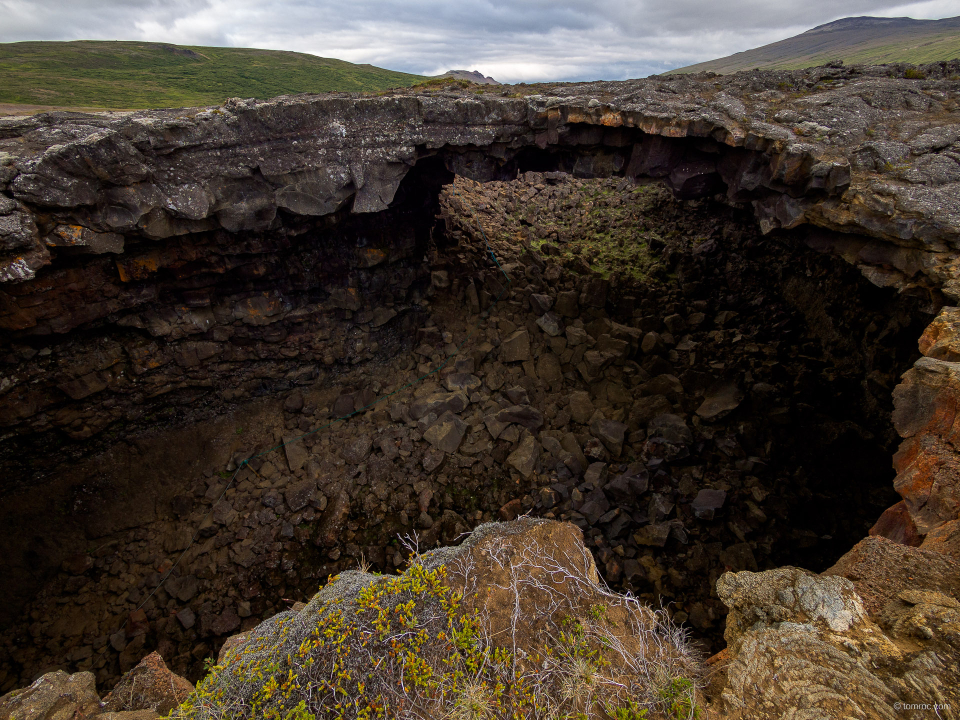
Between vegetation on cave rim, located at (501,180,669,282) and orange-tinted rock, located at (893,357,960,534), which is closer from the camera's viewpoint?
orange-tinted rock, located at (893,357,960,534)

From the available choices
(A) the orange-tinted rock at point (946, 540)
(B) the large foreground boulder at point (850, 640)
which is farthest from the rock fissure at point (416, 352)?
(B) the large foreground boulder at point (850, 640)

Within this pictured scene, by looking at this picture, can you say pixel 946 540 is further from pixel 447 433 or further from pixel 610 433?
pixel 447 433

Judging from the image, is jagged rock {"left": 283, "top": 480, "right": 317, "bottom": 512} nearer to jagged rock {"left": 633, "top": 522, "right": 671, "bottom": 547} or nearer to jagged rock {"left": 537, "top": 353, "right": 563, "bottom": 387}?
jagged rock {"left": 537, "top": 353, "right": 563, "bottom": 387}

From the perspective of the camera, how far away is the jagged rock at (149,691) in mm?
3123

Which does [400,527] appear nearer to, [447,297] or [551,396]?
[551,396]

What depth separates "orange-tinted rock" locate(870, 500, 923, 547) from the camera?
273cm

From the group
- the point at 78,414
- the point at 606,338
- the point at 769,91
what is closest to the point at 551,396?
the point at 606,338

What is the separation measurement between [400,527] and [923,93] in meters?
8.05

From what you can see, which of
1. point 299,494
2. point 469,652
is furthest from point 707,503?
point 299,494

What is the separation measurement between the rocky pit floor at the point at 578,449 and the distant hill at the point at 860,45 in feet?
113

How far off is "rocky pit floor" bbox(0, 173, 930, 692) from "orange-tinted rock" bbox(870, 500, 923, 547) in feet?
6.32

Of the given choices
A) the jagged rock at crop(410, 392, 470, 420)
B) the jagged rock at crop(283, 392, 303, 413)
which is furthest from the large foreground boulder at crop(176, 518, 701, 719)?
the jagged rock at crop(283, 392, 303, 413)

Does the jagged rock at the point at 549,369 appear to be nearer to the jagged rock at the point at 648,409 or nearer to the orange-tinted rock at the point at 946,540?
the jagged rock at the point at 648,409

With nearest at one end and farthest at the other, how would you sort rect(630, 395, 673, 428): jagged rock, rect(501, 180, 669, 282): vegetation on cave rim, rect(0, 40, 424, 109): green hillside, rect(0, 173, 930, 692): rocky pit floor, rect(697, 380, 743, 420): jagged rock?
rect(0, 173, 930, 692): rocky pit floor
rect(697, 380, 743, 420): jagged rock
rect(630, 395, 673, 428): jagged rock
rect(501, 180, 669, 282): vegetation on cave rim
rect(0, 40, 424, 109): green hillside
